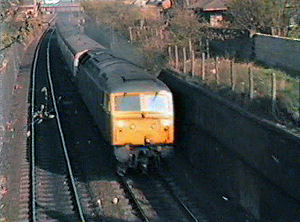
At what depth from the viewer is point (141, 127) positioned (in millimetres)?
13500

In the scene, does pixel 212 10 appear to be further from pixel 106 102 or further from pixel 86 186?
pixel 86 186

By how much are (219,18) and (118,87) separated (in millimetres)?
21324

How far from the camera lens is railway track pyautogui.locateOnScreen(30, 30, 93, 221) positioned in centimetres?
1174

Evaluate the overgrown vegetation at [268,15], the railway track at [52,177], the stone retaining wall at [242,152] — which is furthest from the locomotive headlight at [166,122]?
the overgrown vegetation at [268,15]

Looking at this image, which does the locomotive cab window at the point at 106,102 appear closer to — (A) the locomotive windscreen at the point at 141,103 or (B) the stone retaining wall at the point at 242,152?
(A) the locomotive windscreen at the point at 141,103

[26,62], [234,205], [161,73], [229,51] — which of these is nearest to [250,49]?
[229,51]

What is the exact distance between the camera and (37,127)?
1966 centimetres

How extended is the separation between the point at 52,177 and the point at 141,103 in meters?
2.80

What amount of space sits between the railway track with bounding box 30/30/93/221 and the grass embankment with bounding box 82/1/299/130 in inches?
154

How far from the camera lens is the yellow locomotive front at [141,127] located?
1340 cm

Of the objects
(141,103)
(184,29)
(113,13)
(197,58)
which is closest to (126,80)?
(141,103)

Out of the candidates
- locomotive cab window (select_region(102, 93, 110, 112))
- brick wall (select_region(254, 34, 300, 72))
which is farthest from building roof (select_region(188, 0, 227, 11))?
locomotive cab window (select_region(102, 93, 110, 112))

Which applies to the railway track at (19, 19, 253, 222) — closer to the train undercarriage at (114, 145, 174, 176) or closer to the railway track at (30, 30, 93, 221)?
the railway track at (30, 30, 93, 221)

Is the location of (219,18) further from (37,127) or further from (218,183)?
(218,183)
